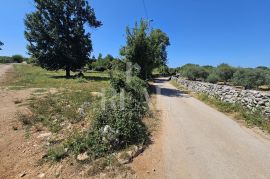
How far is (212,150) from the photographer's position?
534cm

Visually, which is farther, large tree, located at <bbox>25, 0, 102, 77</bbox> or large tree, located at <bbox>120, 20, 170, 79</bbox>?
large tree, located at <bbox>25, 0, 102, 77</bbox>

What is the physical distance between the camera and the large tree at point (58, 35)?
26312mm

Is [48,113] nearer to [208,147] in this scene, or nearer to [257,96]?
[208,147]

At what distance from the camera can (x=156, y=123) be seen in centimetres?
782

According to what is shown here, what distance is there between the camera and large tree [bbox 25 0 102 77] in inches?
1036

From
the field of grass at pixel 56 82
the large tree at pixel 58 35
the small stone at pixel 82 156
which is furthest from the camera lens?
the large tree at pixel 58 35

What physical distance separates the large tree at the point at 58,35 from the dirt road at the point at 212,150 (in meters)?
22.3

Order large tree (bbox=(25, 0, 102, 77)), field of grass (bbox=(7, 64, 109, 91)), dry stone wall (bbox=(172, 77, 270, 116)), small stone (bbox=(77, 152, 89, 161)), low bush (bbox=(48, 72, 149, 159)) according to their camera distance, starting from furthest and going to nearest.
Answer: large tree (bbox=(25, 0, 102, 77)) → field of grass (bbox=(7, 64, 109, 91)) → dry stone wall (bbox=(172, 77, 270, 116)) → low bush (bbox=(48, 72, 149, 159)) → small stone (bbox=(77, 152, 89, 161))

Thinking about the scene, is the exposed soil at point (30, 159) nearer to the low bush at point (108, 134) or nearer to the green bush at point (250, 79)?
the low bush at point (108, 134)

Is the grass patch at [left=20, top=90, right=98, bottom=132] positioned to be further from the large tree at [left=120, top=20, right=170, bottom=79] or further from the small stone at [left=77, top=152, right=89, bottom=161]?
the large tree at [left=120, top=20, right=170, bottom=79]

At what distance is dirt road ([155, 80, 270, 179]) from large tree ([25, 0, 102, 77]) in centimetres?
2233

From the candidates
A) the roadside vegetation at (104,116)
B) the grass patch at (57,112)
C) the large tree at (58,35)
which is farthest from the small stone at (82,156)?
the large tree at (58,35)

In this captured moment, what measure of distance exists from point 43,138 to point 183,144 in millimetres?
4129

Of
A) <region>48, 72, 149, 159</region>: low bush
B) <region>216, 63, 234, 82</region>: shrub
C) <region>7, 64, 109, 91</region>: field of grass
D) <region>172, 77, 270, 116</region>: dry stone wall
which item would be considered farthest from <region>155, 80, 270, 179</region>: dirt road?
<region>216, 63, 234, 82</region>: shrub
